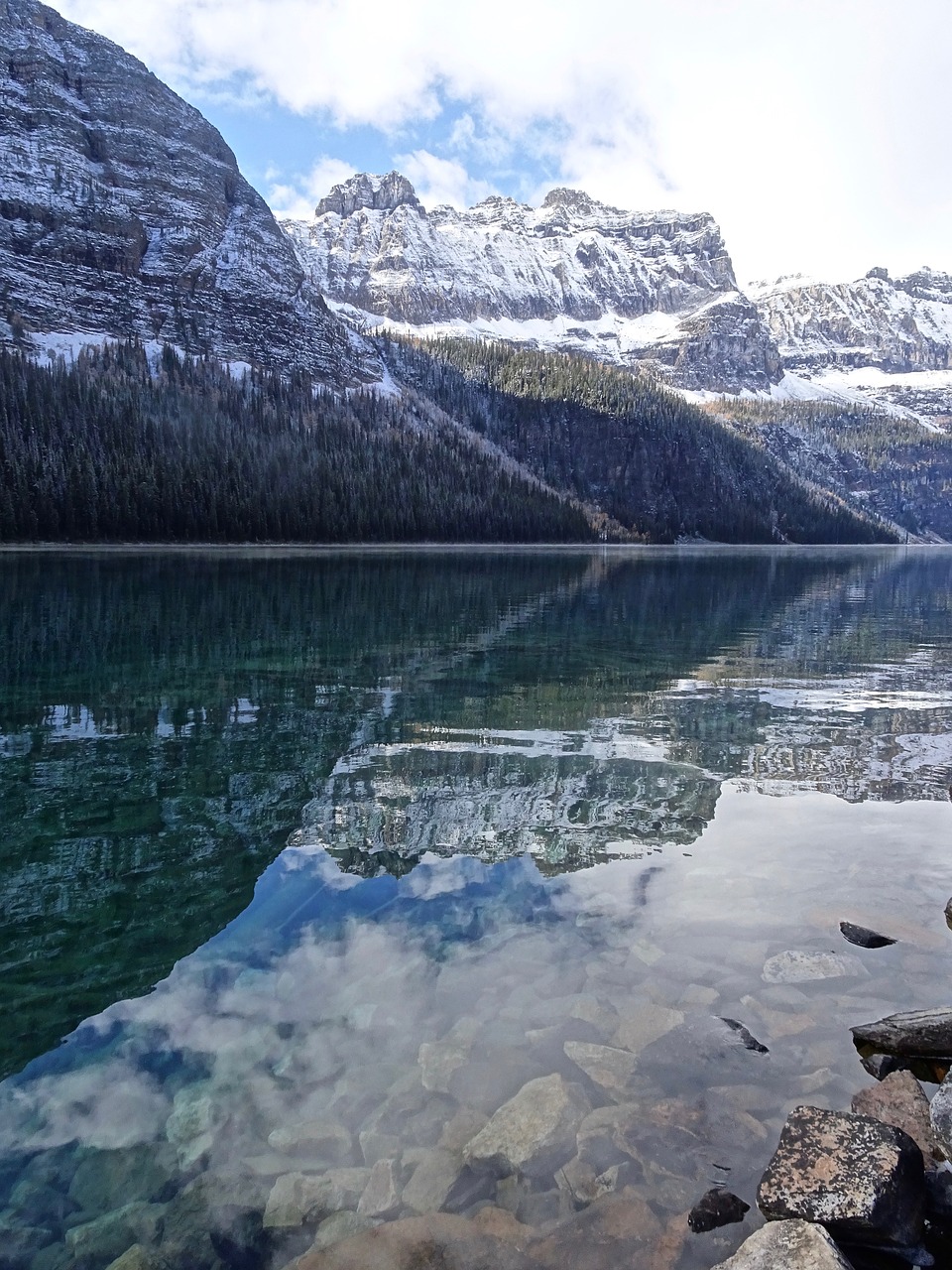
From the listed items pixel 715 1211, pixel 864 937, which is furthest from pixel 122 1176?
pixel 864 937

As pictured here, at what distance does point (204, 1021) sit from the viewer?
738 centimetres

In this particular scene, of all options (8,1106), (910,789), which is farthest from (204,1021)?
(910,789)

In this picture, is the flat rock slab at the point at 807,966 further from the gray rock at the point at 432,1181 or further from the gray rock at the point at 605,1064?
the gray rock at the point at 432,1181

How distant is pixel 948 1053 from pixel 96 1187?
21.1 ft

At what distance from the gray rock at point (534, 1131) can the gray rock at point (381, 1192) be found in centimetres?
54

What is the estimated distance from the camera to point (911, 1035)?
682cm

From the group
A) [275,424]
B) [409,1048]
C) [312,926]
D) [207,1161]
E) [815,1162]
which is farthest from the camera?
[275,424]

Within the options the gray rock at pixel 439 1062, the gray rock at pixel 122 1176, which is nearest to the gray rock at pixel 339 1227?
the gray rock at pixel 122 1176

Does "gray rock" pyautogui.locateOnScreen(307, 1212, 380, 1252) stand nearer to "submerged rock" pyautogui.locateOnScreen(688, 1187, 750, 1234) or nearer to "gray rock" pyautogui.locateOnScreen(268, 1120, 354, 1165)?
"gray rock" pyautogui.locateOnScreen(268, 1120, 354, 1165)

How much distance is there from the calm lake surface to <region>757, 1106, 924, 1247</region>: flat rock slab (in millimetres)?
453

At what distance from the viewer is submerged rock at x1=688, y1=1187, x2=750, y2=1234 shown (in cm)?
527

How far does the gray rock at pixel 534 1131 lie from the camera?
19.1ft

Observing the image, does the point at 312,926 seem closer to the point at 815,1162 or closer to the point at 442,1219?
the point at 442,1219

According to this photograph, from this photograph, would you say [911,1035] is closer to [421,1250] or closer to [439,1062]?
[439,1062]
